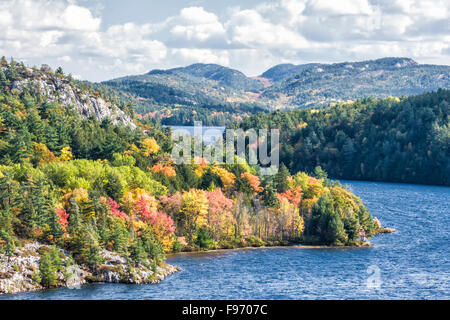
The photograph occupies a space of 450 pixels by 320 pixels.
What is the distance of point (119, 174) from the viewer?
97750mm

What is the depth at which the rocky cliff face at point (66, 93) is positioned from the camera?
167 metres

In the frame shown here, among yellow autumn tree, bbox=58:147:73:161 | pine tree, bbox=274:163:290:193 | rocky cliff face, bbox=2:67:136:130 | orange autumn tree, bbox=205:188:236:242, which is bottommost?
orange autumn tree, bbox=205:188:236:242

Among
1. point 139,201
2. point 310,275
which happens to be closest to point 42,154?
point 139,201

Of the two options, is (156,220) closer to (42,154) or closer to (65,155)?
(42,154)

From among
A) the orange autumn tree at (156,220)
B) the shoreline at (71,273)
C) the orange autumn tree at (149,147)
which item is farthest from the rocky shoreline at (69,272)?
the orange autumn tree at (149,147)

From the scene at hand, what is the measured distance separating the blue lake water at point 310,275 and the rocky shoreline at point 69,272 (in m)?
1.61

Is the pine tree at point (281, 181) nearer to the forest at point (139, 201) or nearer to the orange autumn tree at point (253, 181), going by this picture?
the forest at point (139, 201)

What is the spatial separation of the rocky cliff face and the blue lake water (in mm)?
87592

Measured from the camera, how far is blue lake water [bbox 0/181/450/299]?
71.2 metres

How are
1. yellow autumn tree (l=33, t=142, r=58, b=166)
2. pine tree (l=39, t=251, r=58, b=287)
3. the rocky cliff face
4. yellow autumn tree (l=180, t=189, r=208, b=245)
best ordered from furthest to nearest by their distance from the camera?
the rocky cliff face, yellow autumn tree (l=33, t=142, r=58, b=166), yellow autumn tree (l=180, t=189, r=208, b=245), pine tree (l=39, t=251, r=58, b=287)

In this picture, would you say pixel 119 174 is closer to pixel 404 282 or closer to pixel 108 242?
pixel 108 242

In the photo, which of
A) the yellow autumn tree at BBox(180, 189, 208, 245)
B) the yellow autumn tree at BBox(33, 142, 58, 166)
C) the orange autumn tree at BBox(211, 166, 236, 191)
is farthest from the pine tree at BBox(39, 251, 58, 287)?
the orange autumn tree at BBox(211, 166, 236, 191)

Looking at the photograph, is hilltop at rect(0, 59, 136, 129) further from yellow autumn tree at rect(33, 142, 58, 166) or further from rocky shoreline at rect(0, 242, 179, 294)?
rocky shoreline at rect(0, 242, 179, 294)
